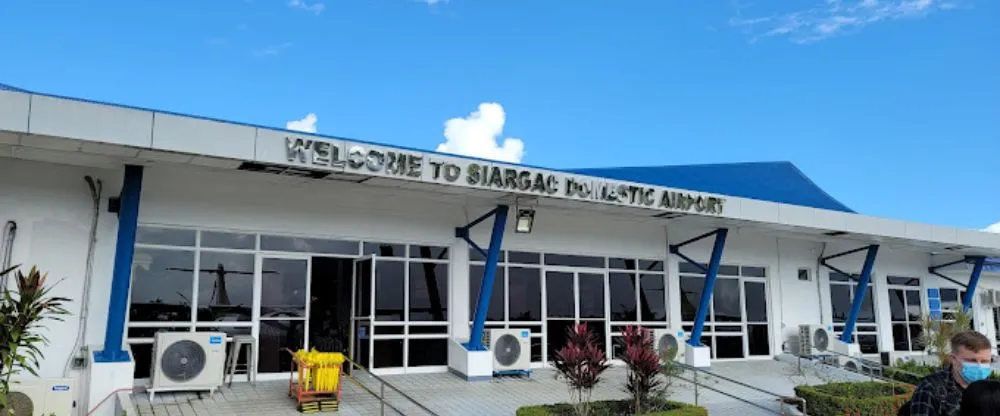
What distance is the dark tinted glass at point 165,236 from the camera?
1081cm

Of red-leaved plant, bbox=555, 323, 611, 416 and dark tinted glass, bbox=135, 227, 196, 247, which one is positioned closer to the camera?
red-leaved plant, bbox=555, 323, 611, 416

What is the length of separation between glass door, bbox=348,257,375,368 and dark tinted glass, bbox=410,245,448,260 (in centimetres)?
101

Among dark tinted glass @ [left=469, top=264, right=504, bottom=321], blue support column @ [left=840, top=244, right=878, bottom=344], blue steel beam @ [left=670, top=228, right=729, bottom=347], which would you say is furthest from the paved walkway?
blue support column @ [left=840, top=244, right=878, bottom=344]

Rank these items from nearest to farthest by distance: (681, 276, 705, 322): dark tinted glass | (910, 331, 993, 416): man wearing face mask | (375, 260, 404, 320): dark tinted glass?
(910, 331, 993, 416): man wearing face mask < (375, 260, 404, 320): dark tinted glass < (681, 276, 705, 322): dark tinted glass

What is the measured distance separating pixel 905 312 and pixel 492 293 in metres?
13.2

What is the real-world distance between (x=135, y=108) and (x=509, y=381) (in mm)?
7092

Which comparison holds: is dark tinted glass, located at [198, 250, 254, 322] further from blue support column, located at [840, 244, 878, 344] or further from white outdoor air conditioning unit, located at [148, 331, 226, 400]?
blue support column, located at [840, 244, 878, 344]

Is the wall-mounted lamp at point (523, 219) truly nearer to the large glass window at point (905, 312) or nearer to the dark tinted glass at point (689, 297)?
the dark tinted glass at point (689, 297)

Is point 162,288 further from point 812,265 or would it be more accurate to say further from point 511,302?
point 812,265

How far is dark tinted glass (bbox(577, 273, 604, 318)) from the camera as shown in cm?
1490

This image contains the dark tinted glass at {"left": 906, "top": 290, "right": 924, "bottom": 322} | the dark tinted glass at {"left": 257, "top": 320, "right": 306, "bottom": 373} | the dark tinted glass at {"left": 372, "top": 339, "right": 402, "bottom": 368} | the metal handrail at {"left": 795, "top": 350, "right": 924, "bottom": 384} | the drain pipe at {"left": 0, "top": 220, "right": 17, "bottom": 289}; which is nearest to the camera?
the drain pipe at {"left": 0, "top": 220, "right": 17, "bottom": 289}

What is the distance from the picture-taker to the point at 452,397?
10.9 metres

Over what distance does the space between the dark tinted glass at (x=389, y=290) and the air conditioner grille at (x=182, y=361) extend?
334cm

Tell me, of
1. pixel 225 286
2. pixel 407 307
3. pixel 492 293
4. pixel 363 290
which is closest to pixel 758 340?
pixel 492 293
